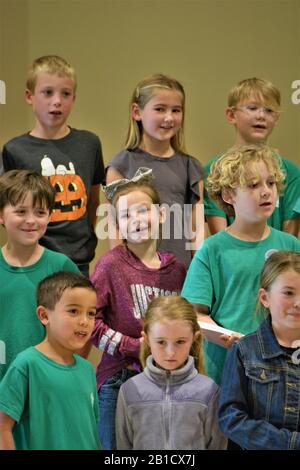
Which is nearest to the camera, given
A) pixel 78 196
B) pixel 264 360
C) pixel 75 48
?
pixel 264 360

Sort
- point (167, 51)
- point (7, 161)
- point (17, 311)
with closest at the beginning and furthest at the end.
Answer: point (17, 311), point (7, 161), point (167, 51)

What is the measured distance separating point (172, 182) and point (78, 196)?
29cm

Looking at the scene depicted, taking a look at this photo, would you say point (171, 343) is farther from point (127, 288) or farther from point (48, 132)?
point (48, 132)

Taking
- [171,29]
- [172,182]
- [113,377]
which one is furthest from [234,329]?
[171,29]

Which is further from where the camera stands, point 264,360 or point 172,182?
point 172,182

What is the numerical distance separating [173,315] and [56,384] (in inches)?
12.9

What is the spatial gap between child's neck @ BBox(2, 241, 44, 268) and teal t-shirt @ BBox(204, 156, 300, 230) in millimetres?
616

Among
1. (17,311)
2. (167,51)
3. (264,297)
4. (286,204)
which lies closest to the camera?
(264,297)

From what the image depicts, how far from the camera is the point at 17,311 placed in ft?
7.29

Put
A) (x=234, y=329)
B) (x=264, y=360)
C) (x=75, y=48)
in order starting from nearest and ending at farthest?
1. (x=264, y=360)
2. (x=234, y=329)
3. (x=75, y=48)

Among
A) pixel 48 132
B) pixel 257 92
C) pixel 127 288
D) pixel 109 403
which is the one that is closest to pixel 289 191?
pixel 257 92

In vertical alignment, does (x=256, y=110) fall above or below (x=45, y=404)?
above

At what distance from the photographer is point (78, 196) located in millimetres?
2547
